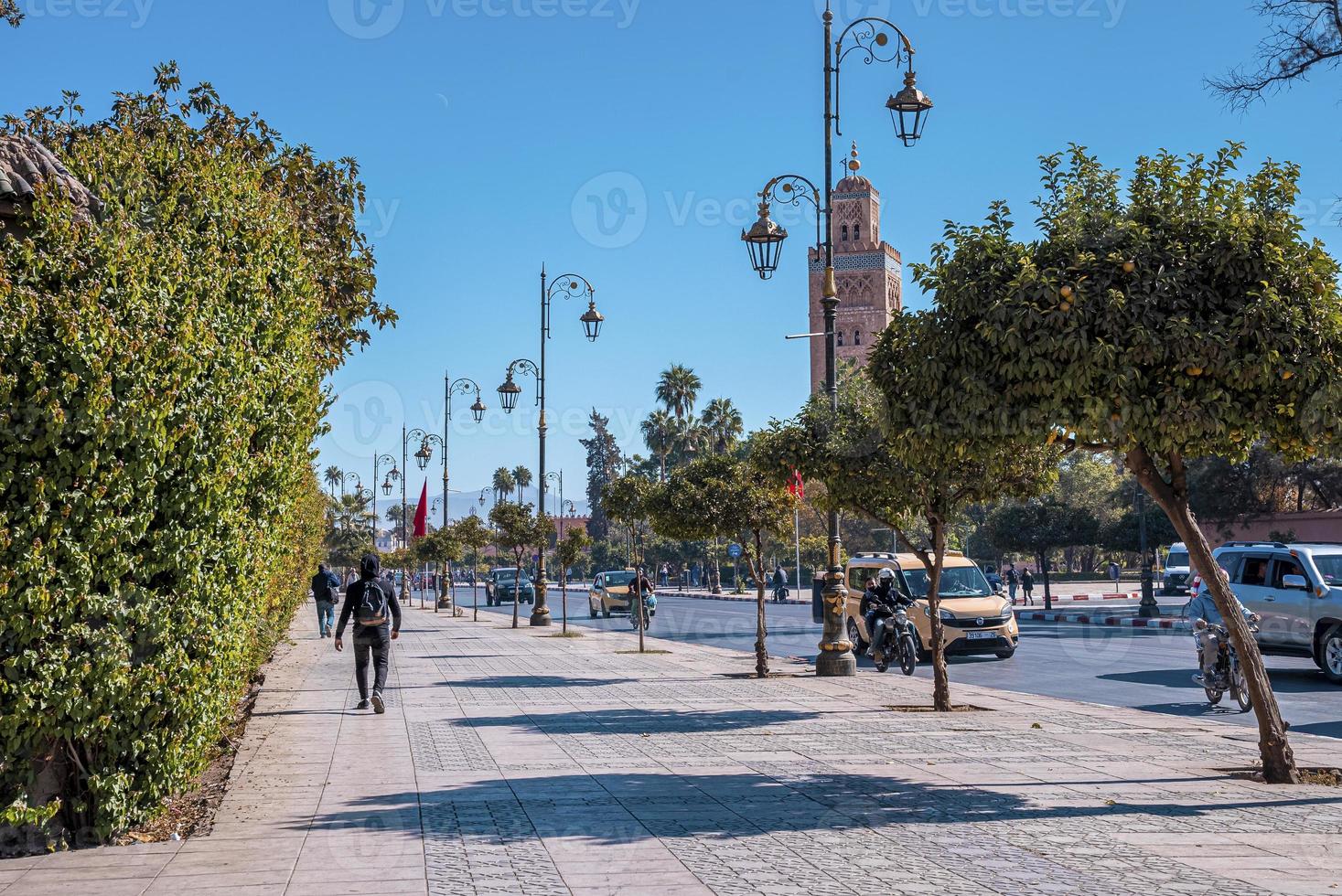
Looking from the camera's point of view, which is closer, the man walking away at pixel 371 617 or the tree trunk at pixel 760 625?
the man walking away at pixel 371 617

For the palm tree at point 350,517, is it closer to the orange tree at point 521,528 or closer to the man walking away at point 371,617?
the orange tree at point 521,528

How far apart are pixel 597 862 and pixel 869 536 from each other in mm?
80936

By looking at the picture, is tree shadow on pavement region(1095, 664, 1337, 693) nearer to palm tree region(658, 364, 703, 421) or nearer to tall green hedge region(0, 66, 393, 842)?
tall green hedge region(0, 66, 393, 842)

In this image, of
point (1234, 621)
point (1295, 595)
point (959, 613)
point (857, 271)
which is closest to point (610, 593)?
point (959, 613)

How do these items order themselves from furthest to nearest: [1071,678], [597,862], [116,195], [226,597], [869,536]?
[869,536] < [1071,678] < [226,597] < [116,195] < [597,862]

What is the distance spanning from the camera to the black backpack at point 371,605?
14.0m

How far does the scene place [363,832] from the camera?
7336 millimetres

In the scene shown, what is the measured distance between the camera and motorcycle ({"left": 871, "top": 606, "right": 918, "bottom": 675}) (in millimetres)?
18906

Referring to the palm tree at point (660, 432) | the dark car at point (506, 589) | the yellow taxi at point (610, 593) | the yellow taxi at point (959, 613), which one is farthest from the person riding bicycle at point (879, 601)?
the palm tree at point (660, 432)

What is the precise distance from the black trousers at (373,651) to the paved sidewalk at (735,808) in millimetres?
389

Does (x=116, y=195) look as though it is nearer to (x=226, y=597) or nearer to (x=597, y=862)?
(x=226, y=597)

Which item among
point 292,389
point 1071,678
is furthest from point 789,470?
point 292,389

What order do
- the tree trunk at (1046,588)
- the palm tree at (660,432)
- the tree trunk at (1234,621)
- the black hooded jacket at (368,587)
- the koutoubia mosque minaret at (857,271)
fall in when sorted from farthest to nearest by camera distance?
1. the koutoubia mosque minaret at (857,271)
2. the palm tree at (660,432)
3. the tree trunk at (1046,588)
4. the black hooded jacket at (368,587)
5. the tree trunk at (1234,621)

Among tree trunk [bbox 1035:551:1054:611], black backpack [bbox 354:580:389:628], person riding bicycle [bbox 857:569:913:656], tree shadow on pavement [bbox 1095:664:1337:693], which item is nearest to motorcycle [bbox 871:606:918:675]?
person riding bicycle [bbox 857:569:913:656]
